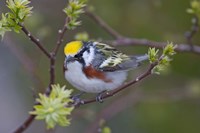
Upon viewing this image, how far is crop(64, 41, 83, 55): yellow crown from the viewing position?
9.97 ft

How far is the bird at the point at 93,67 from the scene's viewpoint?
3.19 meters

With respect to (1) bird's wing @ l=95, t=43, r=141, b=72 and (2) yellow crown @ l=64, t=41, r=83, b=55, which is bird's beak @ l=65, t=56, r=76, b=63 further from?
(1) bird's wing @ l=95, t=43, r=141, b=72

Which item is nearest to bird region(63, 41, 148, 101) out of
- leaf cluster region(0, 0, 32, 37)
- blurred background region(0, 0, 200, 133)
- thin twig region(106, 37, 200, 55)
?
thin twig region(106, 37, 200, 55)

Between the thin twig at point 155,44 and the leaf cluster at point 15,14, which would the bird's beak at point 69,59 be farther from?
the leaf cluster at point 15,14

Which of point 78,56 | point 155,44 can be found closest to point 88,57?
point 78,56

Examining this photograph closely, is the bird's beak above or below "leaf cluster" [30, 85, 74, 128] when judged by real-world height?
above

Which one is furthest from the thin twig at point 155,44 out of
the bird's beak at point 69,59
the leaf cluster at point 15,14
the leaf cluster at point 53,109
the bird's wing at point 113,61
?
the leaf cluster at point 53,109

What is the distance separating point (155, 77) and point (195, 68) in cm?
44

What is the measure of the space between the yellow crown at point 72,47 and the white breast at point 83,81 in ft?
0.43

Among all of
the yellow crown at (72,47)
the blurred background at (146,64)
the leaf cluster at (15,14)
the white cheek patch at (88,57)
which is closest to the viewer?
the leaf cluster at (15,14)

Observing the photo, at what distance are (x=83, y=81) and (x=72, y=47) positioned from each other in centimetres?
25

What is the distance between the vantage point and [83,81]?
319cm

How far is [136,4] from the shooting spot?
4898mm

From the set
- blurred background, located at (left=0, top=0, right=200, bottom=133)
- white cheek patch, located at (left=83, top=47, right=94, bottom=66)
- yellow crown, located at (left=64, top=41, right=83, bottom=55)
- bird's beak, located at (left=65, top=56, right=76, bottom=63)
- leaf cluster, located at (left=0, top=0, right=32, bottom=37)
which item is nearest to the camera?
leaf cluster, located at (left=0, top=0, right=32, bottom=37)
